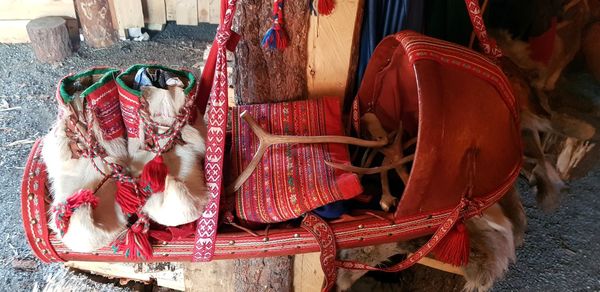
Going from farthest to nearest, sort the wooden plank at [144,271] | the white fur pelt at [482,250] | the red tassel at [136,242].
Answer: the wooden plank at [144,271]
the white fur pelt at [482,250]
the red tassel at [136,242]

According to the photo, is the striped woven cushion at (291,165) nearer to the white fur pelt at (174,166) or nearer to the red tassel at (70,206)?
the white fur pelt at (174,166)

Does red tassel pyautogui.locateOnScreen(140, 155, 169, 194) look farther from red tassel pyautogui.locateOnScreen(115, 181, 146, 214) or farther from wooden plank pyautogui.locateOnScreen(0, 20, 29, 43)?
wooden plank pyautogui.locateOnScreen(0, 20, 29, 43)

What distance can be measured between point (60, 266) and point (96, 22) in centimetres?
236

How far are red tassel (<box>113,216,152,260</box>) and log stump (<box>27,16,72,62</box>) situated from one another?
9.40 feet

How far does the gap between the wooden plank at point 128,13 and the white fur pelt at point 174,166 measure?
9.56 ft

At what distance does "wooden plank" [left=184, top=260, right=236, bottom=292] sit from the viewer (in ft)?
5.21

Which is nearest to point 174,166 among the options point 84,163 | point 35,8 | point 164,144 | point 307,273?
point 164,144

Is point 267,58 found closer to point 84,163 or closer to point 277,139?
point 277,139

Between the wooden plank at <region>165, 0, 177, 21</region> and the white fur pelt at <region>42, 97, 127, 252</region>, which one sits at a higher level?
the white fur pelt at <region>42, 97, 127, 252</region>

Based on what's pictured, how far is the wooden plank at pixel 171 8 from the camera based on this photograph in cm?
377

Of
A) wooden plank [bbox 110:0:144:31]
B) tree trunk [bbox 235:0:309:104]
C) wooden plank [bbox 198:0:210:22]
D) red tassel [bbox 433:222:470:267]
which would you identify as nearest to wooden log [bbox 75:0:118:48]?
wooden plank [bbox 110:0:144:31]

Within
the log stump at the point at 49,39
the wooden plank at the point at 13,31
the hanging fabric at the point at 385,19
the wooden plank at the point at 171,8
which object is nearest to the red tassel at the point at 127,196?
the hanging fabric at the point at 385,19

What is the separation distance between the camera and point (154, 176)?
1.02 m

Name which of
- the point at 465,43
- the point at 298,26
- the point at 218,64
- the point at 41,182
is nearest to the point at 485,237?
the point at 465,43
